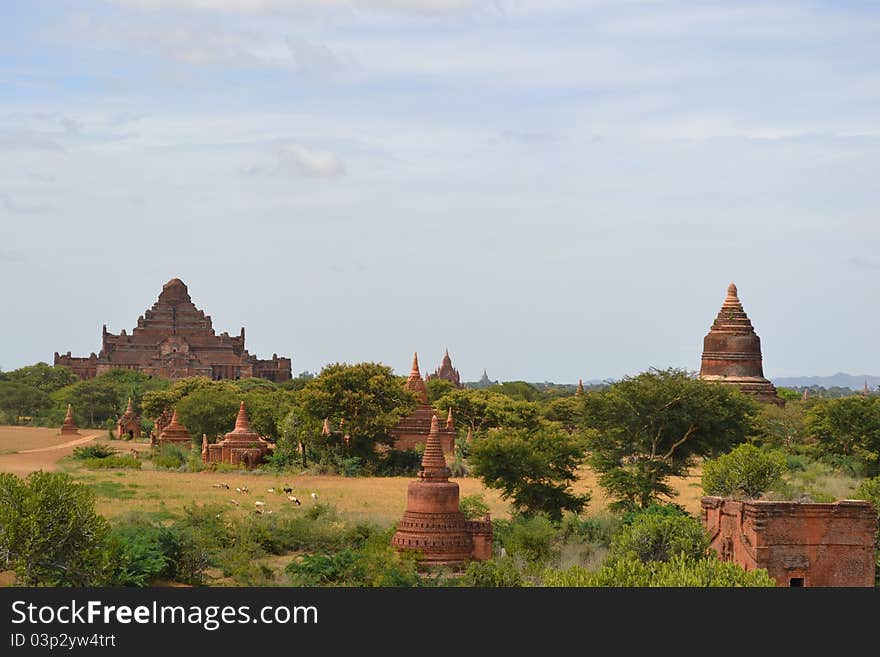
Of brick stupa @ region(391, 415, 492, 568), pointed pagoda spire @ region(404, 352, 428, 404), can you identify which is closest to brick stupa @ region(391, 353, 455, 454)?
pointed pagoda spire @ region(404, 352, 428, 404)

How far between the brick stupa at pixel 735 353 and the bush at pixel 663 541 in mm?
53506

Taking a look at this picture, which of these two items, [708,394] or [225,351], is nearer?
[708,394]

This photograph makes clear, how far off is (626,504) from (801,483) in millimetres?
9531

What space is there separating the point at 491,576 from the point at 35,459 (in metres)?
45.6

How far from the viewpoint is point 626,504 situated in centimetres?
4522

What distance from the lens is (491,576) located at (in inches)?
1220

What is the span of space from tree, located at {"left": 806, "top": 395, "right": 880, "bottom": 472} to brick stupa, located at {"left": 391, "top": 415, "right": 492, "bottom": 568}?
34.7 metres

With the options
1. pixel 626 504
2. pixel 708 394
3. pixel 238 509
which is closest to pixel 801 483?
pixel 708 394

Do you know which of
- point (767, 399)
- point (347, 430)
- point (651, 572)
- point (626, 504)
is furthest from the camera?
point (767, 399)

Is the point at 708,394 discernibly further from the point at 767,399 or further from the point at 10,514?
the point at 767,399

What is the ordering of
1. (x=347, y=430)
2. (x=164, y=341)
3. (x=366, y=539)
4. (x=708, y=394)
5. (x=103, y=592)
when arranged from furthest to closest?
1. (x=164, y=341)
2. (x=347, y=430)
3. (x=708, y=394)
4. (x=366, y=539)
5. (x=103, y=592)

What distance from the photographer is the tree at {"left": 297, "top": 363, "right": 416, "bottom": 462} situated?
66000mm

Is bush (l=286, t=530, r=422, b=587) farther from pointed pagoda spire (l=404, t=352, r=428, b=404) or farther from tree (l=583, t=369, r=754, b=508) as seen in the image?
pointed pagoda spire (l=404, t=352, r=428, b=404)

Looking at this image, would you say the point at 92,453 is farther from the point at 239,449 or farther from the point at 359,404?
the point at 359,404
